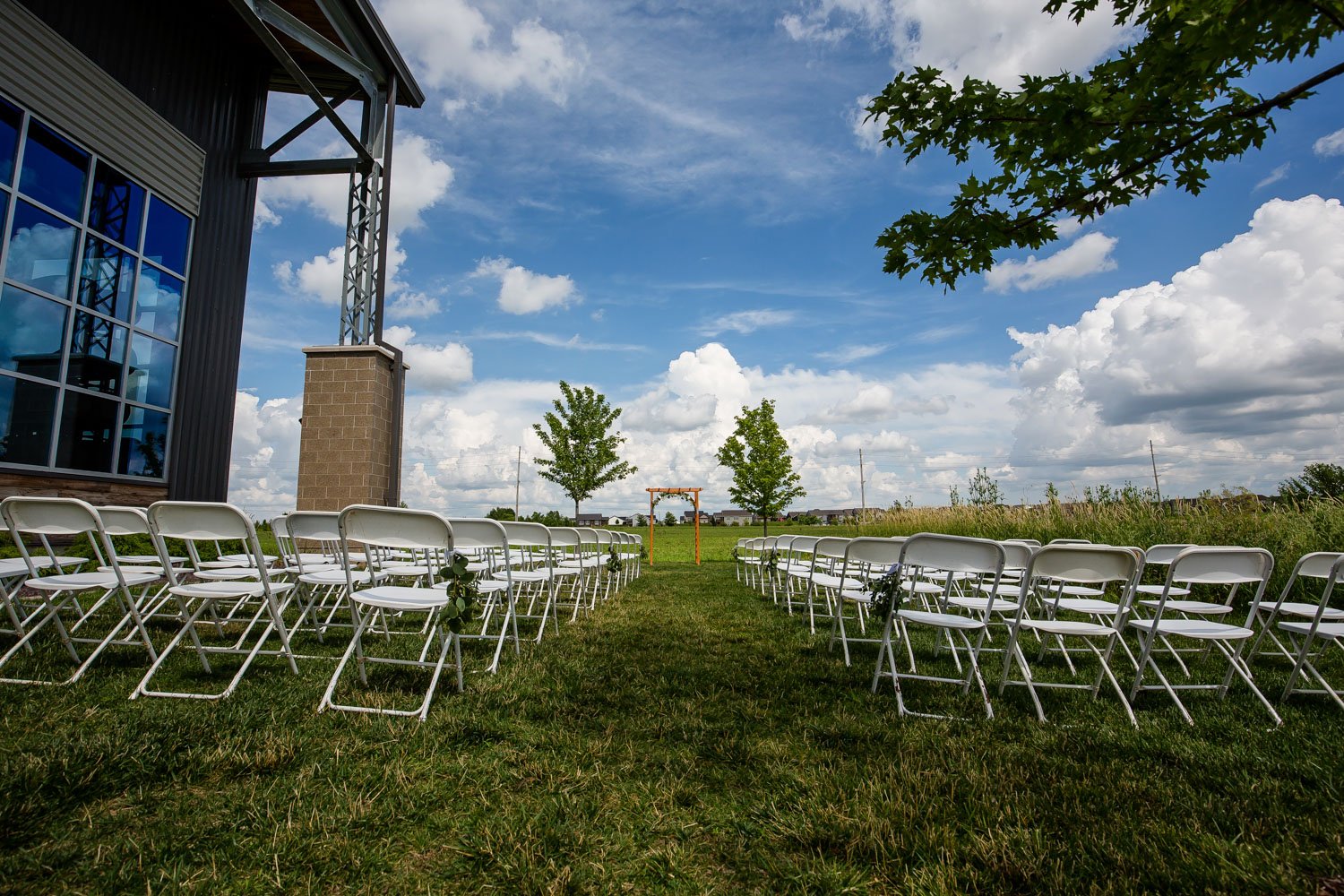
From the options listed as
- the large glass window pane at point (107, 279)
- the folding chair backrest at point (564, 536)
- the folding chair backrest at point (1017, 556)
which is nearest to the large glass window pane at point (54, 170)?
the large glass window pane at point (107, 279)

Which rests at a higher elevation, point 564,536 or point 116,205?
point 116,205

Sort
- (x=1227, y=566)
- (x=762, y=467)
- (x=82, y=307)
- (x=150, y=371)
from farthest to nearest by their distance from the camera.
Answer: (x=762, y=467)
(x=150, y=371)
(x=82, y=307)
(x=1227, y=566)

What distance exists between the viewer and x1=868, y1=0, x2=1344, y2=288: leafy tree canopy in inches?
85.0

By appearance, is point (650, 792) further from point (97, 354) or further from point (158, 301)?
point (158, 301)

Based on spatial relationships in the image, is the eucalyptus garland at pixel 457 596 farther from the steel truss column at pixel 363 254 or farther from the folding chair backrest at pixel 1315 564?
the steel truss column at pixel 363 254

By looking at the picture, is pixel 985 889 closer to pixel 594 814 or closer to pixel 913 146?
pixel 594 814

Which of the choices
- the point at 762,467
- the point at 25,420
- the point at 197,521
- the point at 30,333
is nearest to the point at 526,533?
the point at 197,521

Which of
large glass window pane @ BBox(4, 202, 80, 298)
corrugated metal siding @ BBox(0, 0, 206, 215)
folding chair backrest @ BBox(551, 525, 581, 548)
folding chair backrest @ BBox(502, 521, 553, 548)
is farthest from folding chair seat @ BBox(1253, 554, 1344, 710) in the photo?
corrugated metal siding @ BBox(0, 0, 206, 215)

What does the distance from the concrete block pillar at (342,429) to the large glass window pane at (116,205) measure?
10.6 feet

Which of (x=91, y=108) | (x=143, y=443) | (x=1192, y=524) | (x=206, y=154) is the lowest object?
(x=1192, y=524)

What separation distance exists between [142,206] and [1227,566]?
12706 mm

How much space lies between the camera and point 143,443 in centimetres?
914

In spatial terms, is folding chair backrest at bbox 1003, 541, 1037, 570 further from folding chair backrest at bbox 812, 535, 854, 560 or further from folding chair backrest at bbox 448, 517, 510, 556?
folding chair backrest at bbox 448, 517, 510, 556

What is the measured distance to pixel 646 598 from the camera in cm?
827
